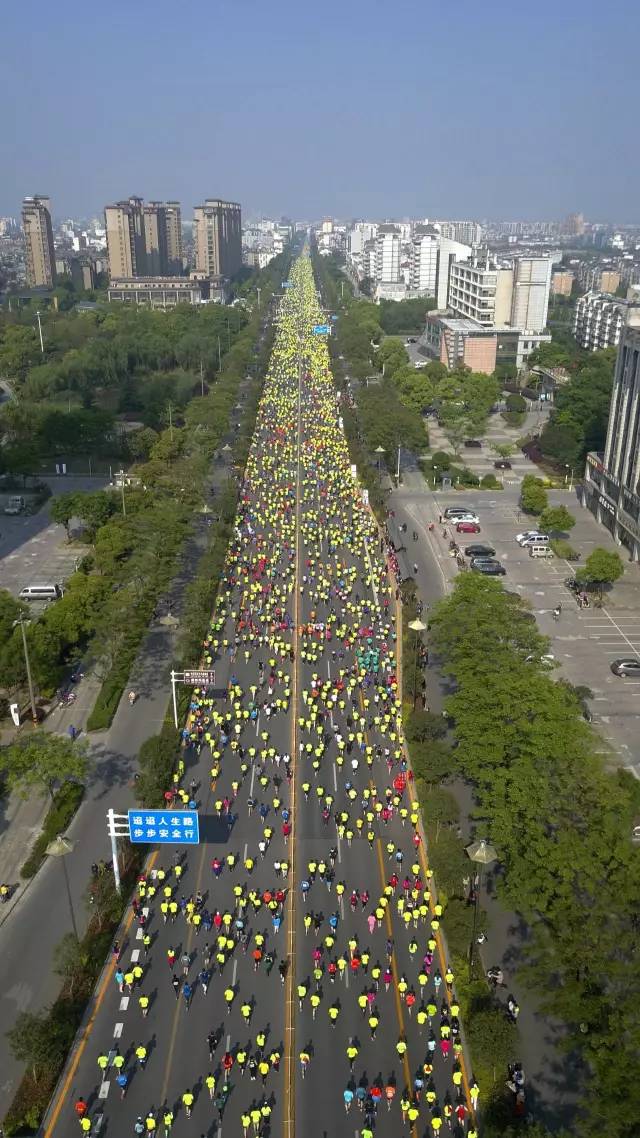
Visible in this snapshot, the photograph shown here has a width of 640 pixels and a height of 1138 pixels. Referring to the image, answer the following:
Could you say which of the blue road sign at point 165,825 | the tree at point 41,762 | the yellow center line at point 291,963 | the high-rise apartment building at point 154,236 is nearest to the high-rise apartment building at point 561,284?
the high-rise apartment building at point 154,236

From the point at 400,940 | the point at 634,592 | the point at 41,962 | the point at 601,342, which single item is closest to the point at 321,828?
the point at 400,940

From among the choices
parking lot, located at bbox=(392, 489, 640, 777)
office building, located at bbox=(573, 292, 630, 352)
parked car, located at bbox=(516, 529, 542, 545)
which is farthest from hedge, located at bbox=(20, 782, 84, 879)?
office building, located at bbox=(573, 292, 630, 352)

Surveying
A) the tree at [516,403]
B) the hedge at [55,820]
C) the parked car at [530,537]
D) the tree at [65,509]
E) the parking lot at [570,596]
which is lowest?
the hedge at [55,820]

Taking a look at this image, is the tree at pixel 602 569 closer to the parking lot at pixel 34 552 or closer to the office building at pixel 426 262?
the parking lot at pixel 34 552

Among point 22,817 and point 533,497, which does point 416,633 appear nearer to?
point 22,817

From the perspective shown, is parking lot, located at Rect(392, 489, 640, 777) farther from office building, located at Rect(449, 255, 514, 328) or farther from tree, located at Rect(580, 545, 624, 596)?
office building, located at Rect(449, 255, 514, 328)

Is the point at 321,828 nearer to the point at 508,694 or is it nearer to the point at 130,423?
the point at 508,694
